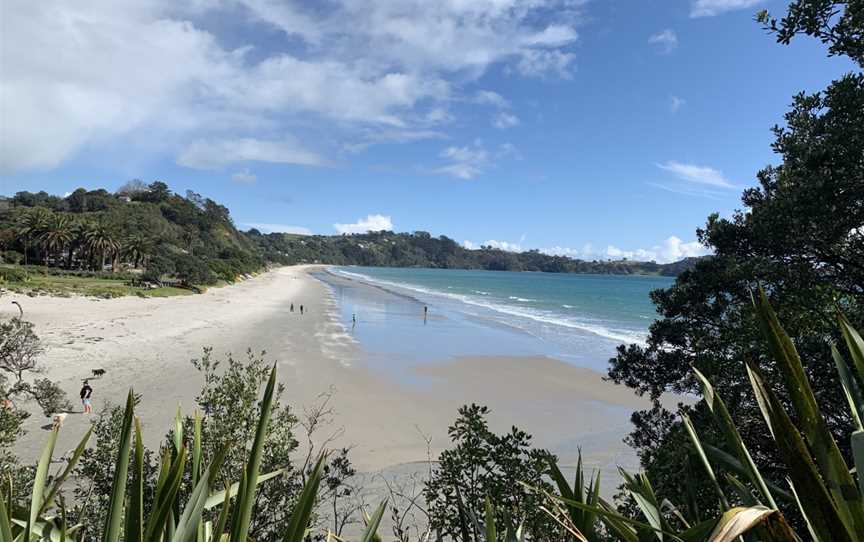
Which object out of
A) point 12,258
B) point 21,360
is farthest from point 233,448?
point 12,258

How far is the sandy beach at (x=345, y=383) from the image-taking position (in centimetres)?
1190

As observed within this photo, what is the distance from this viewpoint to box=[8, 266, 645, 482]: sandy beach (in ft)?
39.0

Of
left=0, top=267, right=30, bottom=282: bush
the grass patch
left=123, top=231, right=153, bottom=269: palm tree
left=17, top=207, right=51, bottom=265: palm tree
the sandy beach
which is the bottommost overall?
the sandy beach

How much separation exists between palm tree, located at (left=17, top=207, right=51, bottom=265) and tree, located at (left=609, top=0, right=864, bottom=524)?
2609 inches

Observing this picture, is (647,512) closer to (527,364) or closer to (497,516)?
(497,516)

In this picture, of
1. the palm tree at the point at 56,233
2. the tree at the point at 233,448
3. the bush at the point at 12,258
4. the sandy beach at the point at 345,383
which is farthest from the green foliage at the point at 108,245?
the tree at the point at 233,448

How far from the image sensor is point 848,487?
821 millimetres

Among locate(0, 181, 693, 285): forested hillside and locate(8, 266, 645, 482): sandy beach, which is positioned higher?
locate(0, 181, 693, 285): forested hillside

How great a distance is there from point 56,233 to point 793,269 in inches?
2577

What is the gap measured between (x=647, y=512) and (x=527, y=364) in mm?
21119

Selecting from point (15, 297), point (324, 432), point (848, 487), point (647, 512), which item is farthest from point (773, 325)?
point (15, 297)

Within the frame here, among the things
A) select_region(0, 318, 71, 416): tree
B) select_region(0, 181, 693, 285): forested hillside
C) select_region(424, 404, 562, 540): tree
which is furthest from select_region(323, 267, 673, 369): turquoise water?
select_region(0, 181, 693, 285): forested hillside

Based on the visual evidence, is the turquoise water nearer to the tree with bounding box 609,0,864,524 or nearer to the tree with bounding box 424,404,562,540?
the tree with bounding box 609,0,864,524

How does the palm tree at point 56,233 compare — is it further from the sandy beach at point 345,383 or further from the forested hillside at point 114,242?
the sandy beach at point 345,383
